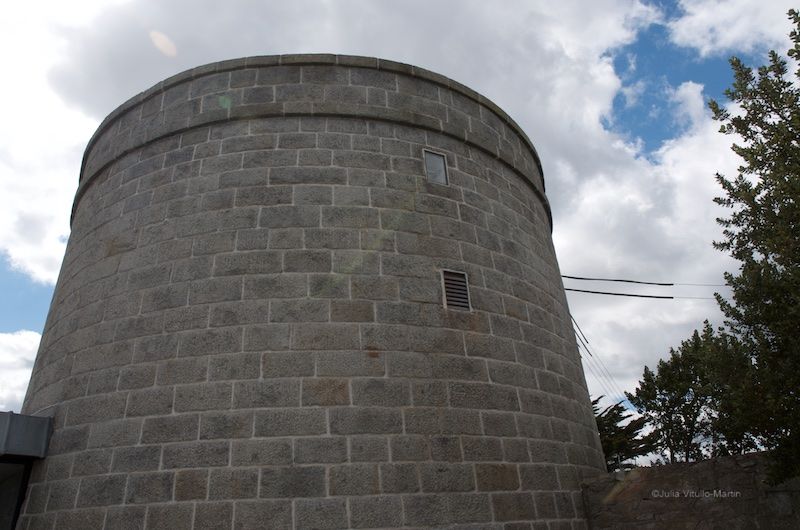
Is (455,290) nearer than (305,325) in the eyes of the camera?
No

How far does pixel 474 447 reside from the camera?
5.68m

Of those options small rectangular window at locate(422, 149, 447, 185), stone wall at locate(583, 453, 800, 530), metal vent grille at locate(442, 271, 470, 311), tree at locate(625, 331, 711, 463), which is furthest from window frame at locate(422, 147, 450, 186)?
tree at locate(625, 331, 711, 463)

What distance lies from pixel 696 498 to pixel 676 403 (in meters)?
10.6

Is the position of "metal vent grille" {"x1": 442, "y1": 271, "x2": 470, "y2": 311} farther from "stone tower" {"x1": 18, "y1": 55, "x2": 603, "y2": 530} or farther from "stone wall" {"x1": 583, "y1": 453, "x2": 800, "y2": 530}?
"stone wall" {"x1": 583, "y1": 453, "x2": 800, "y2": 530}

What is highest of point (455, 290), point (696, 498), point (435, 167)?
point (435, 167)

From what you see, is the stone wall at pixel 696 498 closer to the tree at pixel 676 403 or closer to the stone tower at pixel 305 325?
the stone tower at pixel 305 325

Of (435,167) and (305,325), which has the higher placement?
(435,167)

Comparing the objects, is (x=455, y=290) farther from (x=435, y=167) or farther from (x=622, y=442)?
(x=622, y=442)

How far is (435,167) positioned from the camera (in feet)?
24.2

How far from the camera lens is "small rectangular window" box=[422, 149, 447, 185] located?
7.27 metres

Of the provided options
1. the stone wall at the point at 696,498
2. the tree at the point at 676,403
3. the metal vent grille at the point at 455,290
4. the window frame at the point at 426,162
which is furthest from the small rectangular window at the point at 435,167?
the tree at the point at 676,403

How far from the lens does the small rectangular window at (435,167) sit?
286 inches

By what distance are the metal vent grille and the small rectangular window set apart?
1.39 metres

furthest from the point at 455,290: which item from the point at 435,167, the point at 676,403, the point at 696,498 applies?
the point at 676,403
